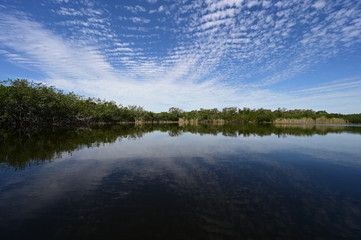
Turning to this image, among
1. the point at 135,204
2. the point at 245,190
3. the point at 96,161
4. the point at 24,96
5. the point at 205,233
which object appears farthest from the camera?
the point at 24,96

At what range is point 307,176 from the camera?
11938mm

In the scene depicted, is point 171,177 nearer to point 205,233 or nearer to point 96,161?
point 205,233

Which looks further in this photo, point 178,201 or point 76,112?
point 76,112

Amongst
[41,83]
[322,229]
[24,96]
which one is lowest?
[322,229]

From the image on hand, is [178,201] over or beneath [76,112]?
beneath

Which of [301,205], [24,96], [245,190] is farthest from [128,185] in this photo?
[24,96]

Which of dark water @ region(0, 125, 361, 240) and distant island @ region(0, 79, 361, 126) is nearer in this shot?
dark water @ region(0, 125, 361, 240)

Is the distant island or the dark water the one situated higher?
the distant island

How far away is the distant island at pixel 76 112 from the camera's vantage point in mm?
52594

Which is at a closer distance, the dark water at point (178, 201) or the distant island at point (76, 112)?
the dark water at point (178, 201)

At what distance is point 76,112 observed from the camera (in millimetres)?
78062

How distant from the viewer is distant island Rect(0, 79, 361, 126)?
52594mm

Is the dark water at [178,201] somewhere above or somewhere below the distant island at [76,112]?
below

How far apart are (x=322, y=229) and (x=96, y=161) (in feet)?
49.7
